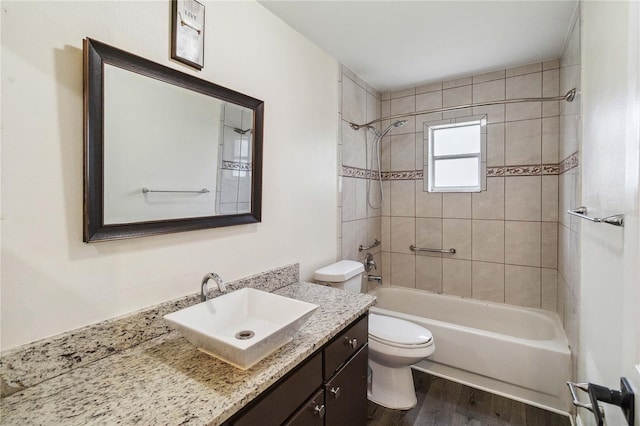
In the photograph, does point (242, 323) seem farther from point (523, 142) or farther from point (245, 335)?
point (523, 142)

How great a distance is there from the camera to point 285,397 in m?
1.01

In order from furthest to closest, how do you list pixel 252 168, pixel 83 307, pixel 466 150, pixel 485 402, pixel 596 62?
pixel 466 150
pixel 485 402
pixel 252 168
pixel 596 62
pixel 83 307

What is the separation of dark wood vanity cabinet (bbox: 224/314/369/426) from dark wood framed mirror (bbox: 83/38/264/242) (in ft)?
2.41

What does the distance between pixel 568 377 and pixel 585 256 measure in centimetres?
91

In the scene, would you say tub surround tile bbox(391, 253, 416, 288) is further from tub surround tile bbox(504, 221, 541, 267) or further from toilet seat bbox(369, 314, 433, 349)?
toilet seat bbox(369, 314, 433, 349)

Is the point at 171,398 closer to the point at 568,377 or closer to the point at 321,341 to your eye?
the point at 321,341

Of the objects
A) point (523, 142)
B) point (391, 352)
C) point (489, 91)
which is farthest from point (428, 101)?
point (391, 352)

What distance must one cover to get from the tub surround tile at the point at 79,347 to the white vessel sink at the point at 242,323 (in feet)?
0.49

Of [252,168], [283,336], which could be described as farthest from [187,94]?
[283,336]

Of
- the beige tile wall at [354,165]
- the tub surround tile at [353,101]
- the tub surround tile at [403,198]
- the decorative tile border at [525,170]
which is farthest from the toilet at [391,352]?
the decorative tile border at [525,170]

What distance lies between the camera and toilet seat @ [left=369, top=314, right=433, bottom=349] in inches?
73.9

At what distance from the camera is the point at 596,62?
1250mm

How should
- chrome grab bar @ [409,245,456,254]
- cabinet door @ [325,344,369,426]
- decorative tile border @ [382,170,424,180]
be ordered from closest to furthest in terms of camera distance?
cabinet door @ [325,344,369,426]
chrome grab bar @ [409,245,456,254]
decorative tile border @ [382,170,424,180]

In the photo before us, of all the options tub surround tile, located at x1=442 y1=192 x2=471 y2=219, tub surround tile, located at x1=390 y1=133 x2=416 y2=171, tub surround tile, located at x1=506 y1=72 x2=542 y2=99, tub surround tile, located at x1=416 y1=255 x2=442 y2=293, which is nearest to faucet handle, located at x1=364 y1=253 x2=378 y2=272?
tub surround tile, located at x1=416 y1=255 x2=442 y2=293
